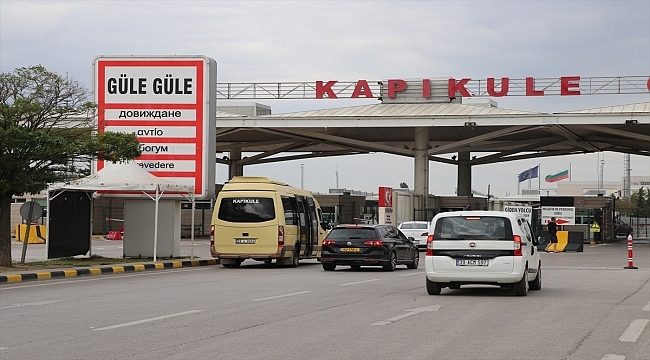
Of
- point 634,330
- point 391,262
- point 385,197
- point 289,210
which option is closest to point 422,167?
point 385,197

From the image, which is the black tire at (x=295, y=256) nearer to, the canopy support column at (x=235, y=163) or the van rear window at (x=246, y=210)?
the van rear window at (x=246, y=210)

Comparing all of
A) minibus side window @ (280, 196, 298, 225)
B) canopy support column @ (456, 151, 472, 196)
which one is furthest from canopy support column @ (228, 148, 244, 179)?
minibus side window @ (280, 196, 298, 225)

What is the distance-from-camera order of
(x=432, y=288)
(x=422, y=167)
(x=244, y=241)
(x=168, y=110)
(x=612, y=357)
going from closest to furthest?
(x=612, y=357) < (x=432, y=288) < (x=244, y=241) < (x=168, y=110) < (x=422, y=167)

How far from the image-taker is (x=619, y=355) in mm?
9562

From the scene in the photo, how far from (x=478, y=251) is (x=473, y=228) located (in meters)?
0.48

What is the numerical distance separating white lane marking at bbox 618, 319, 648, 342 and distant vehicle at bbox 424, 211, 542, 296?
3.81m

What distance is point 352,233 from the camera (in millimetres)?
25812

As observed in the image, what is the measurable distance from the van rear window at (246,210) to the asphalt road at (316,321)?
553 cm

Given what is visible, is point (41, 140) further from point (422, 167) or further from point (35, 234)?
point (422, 167)

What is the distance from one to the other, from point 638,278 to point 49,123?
16.1m

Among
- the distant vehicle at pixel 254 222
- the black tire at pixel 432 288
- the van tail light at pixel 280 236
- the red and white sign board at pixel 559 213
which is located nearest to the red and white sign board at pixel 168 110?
the distant vehicle at pixel 254 222

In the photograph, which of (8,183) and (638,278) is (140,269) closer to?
(8,183)

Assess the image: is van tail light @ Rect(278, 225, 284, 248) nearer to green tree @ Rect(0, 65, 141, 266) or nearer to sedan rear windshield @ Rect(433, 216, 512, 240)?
green tree @ Rect(0, 65, 141, 266)

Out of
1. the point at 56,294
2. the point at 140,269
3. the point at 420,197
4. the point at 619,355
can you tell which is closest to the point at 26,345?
the point at 619,355
